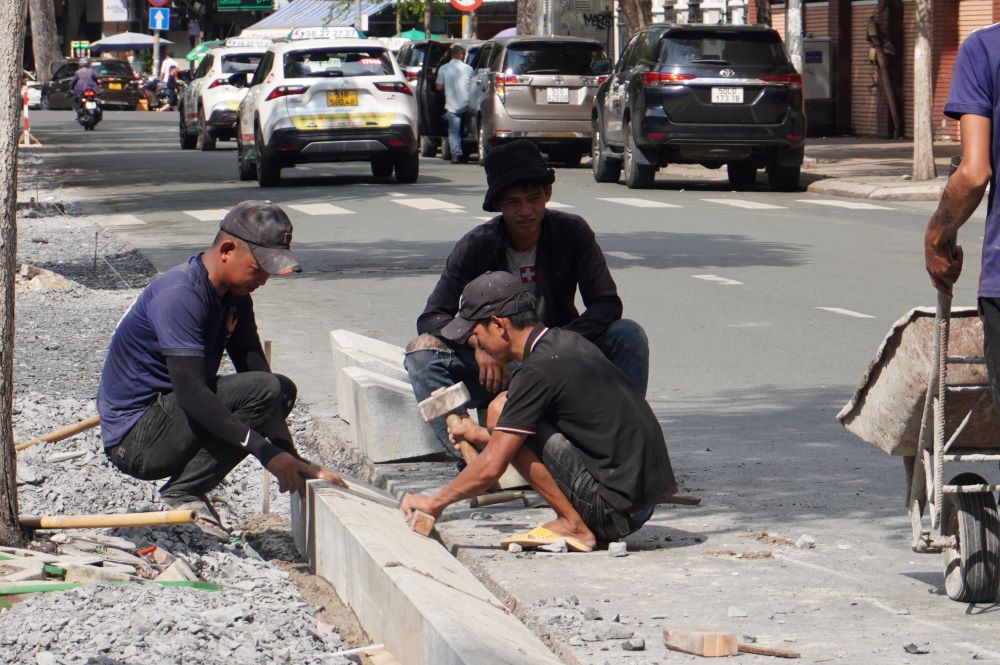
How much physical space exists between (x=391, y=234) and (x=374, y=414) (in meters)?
9.51

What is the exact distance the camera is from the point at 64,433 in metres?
6.71

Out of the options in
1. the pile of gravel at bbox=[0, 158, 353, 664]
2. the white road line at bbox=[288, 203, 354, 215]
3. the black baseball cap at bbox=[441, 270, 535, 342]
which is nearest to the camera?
the pile of gravel at bbox=[0, 158, 353, 664]

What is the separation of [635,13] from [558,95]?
3.71 m

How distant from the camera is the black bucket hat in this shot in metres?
6.26

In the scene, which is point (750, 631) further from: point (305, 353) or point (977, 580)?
point (305, 353)

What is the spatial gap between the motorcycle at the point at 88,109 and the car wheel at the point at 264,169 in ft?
70.0

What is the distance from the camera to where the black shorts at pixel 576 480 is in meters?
5.53

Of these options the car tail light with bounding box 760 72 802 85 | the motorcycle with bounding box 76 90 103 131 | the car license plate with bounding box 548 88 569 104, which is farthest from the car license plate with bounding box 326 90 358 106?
the motorcycle with bounding box 76 90 103 131

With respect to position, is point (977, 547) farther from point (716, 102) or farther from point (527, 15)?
point (527, 15)

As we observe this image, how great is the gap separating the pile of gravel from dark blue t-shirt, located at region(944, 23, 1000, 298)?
200 centimetres

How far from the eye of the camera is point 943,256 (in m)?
4.46

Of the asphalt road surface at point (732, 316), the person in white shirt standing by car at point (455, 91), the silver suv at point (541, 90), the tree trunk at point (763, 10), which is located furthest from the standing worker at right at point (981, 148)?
the person in white shirt standing by car at point (455, 91)

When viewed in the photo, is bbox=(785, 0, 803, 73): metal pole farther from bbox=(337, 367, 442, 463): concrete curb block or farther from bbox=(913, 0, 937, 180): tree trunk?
bbox=(337, 367, 442, 463): concrete curb block

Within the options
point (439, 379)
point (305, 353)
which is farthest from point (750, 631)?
point (305, 353)
